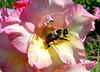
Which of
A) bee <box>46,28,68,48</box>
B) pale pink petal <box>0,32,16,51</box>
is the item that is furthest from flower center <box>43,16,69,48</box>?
pale pink petal <box>0,32,16,51</box>

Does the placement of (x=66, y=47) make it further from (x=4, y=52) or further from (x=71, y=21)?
(x=4, y=52)

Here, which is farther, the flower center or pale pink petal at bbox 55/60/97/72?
pale pink petal at bbox 55/60/97/72

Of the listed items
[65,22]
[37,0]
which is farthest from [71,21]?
[37,0]

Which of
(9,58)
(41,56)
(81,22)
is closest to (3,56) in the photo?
(9,58)

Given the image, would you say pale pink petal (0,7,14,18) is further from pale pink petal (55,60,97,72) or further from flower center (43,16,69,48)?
pale pink petal (55,60,97,72)

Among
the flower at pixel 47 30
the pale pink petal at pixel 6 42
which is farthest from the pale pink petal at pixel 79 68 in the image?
the pale pink petal at pixel 6 42

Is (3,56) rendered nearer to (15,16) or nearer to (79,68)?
(15,16)

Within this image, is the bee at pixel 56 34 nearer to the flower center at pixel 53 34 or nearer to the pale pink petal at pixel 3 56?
the flower center at pixel 53 34
